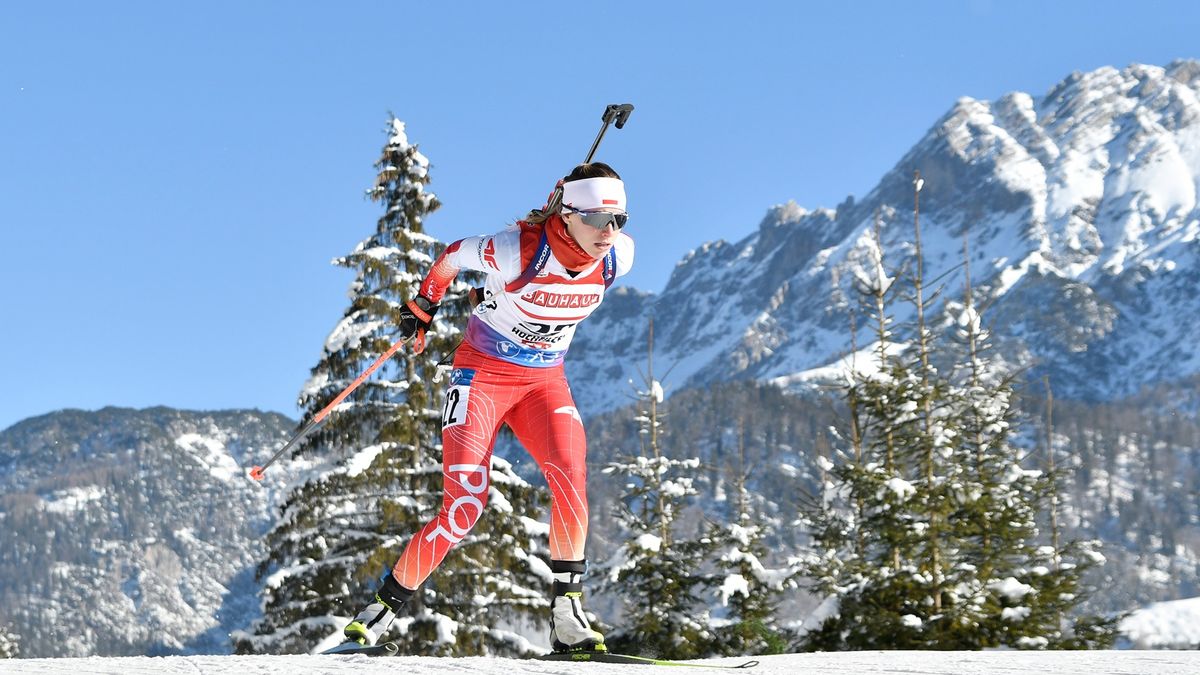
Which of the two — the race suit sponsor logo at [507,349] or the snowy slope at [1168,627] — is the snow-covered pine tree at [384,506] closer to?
the snowy slope at [1168,627]

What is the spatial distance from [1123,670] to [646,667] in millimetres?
2082

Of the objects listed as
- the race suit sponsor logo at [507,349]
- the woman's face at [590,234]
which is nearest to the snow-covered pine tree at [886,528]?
the race suit sponsor logo at [507,349]

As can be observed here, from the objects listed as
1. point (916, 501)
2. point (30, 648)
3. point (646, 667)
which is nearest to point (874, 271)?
point (916, 501)

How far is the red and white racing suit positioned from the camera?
6039mm

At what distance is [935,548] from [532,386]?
744 centimetres

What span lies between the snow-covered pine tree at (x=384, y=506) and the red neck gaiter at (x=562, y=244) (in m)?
10.6

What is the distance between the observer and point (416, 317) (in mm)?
6457

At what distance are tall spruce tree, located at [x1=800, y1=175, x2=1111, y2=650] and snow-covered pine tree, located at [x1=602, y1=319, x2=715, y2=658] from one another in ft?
9.45

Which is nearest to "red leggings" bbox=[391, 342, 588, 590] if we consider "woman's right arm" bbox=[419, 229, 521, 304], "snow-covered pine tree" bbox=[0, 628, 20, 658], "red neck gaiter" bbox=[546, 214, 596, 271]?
"woman's right arm" bbox=[419, 229, 521, 304]

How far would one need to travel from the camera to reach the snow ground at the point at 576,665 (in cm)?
522

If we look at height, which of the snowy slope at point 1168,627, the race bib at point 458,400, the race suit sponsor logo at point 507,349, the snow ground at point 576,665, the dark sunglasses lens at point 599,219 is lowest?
the snow ground at point 576,665

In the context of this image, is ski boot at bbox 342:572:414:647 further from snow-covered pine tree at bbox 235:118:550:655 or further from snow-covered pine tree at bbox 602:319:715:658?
snow-covered pine tree at bbox 602:319:715:658

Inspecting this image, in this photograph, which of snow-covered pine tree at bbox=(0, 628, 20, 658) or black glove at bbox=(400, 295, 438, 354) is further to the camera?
snow-covered pine tree at bbox=(0, 628, 20, 658)

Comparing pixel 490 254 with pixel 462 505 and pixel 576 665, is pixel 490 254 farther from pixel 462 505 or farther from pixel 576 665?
pixel 576 665
